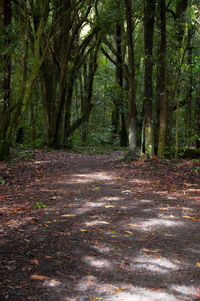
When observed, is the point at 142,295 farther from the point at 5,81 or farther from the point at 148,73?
the point at 5,81

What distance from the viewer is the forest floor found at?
2.66 meters

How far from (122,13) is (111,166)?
7.93m

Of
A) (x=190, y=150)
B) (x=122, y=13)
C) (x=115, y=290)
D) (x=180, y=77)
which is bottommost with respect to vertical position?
(x=115, y=290)

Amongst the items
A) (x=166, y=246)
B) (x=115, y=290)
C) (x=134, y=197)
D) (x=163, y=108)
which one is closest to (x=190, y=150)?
(x=163, y=108)

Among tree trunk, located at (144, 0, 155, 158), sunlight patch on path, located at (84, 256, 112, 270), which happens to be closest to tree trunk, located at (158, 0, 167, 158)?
tree trunk, located at (144, 0, 155, 158)

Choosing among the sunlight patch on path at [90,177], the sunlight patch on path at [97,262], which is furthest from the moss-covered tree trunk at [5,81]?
the sunlight patch on path at [97,262]

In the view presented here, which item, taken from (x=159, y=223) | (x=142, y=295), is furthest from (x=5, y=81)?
(x=142, y=295)

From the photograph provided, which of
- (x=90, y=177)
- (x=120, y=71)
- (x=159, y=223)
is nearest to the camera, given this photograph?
(x=159, y=223)

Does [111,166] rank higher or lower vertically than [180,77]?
lower

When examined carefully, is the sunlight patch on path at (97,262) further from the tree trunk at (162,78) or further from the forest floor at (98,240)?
the tree trunk at (162,78)

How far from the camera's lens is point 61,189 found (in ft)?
21.9

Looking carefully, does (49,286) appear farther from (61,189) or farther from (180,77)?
(180,77)

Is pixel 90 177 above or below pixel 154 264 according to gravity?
above

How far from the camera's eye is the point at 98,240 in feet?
12.5
